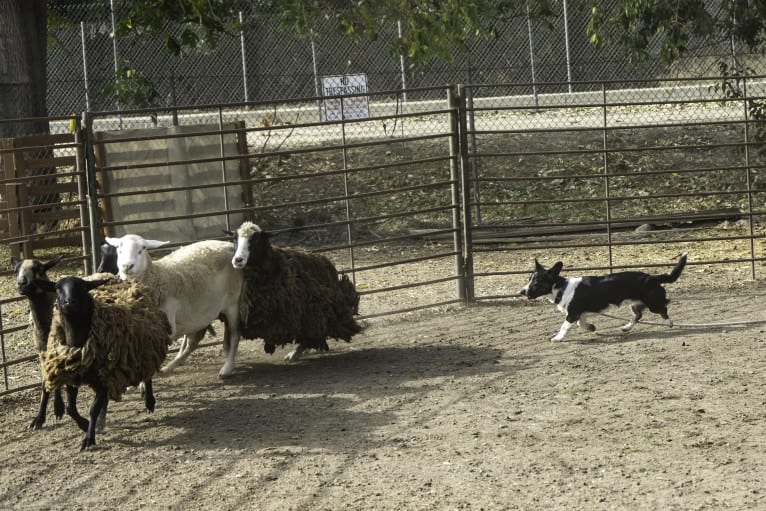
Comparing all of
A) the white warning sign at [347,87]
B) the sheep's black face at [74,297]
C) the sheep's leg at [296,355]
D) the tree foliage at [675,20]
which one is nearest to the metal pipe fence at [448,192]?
the white warning sign at [347,87]

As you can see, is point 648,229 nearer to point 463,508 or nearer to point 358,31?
point 358,31

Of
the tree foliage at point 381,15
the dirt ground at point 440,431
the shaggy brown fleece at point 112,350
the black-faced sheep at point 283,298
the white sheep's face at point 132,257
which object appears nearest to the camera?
the dirt ground at point 440,431

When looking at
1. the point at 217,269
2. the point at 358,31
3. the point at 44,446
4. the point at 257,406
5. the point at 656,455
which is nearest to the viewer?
the point at 656,455

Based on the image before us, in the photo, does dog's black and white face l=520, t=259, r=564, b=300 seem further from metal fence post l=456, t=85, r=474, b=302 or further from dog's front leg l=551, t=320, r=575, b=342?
metal fence post l=456, t=85, r=474, b=302

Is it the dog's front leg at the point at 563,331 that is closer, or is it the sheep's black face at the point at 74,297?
the sheep's black face at the point at 74,297

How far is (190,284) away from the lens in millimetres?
8227

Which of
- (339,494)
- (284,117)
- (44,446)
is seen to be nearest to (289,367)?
(44,446)

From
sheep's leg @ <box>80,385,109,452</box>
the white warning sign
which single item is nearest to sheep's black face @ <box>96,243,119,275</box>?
sheep's leg @ <box>80,385,109,452</box>

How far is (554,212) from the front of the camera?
50.8 feet

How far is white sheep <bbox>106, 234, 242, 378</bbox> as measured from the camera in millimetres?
7926

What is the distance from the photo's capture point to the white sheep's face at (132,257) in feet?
25.6

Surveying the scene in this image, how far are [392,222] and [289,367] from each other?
6955 mm

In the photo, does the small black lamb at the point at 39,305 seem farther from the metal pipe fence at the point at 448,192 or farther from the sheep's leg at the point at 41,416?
the metal pipe fence at the point at 448,192

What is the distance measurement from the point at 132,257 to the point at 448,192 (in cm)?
951
